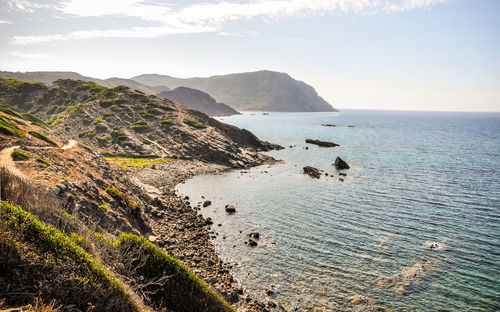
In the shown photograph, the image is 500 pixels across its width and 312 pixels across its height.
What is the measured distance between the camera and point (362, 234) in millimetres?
32250

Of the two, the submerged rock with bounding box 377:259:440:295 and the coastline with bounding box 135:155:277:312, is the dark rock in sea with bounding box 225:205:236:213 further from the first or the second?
the submerged rock with bounding box 377:259:440:295

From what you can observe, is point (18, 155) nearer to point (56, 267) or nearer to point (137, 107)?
point (56, 267)

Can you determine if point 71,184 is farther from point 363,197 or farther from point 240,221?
point 363,197

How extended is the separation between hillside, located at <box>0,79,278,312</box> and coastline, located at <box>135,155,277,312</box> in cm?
11

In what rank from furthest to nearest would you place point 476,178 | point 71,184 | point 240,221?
1. point 476,178
2. point 240,221
3. point 71,184

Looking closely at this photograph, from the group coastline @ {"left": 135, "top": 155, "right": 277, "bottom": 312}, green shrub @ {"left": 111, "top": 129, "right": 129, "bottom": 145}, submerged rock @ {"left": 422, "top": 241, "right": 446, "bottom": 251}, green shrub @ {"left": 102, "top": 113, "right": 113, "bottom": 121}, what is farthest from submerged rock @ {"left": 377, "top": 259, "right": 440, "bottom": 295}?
green shrub @ {"left": 102, "top": 113, "right": 113, "bottom": 121}

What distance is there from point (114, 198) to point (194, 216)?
11.7 meters

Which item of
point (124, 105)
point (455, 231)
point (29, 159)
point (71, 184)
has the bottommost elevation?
point (455, 231)

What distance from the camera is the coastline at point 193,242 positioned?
2136 centimetres

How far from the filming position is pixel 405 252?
28.1 metres

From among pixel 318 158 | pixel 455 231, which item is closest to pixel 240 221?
pixel 455 231

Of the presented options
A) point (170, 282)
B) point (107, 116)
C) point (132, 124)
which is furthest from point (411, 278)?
point (107, 116)

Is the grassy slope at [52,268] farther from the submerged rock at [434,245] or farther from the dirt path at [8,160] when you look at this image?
the submerged rock at [434,245]

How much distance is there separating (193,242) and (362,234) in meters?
20.1
